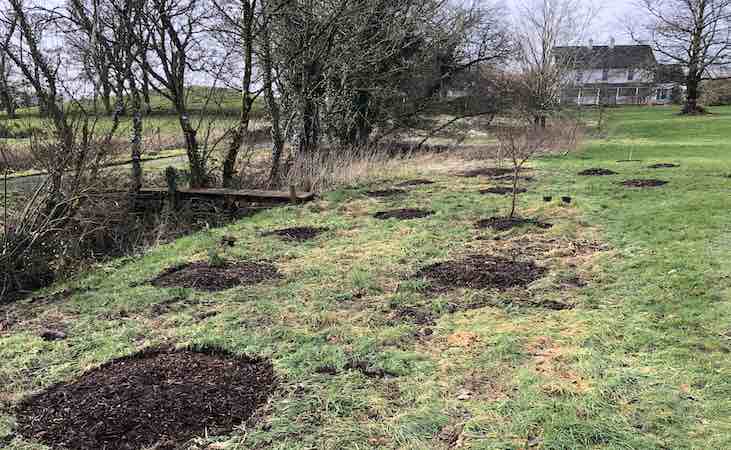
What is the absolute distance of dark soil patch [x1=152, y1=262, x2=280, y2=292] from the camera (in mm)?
5035

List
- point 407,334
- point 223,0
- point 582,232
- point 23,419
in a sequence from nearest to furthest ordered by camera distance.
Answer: point 23,419 < point 407,334 < point 582,232 < point 223,0

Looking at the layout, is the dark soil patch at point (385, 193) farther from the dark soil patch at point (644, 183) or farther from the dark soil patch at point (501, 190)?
the dark soil patch at point (644, 183)

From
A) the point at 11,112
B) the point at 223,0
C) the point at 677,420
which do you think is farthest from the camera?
the point at 223,0

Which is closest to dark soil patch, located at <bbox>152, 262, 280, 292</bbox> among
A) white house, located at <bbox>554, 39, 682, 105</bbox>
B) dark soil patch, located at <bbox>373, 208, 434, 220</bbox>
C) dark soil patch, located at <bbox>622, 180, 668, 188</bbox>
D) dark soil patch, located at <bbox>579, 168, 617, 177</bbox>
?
dark soil patch, located at <bbox>373, 208, 434, 220</bbox>

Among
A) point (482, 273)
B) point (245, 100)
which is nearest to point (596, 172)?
point (245, 100)

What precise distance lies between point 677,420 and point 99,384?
300 centimetres

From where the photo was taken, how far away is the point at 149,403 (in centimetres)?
290

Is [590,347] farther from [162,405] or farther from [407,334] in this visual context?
[162,405]

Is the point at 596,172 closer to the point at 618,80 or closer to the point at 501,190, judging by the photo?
the point at 501,190

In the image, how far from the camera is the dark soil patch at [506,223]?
6855 mm

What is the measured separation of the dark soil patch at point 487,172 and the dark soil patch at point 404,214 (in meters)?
4.84

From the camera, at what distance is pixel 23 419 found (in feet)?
9.38

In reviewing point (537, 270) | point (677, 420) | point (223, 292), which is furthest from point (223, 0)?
point (677, 420)

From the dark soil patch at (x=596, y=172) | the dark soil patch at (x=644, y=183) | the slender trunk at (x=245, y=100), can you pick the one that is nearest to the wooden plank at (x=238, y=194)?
the slender trunk at (x=245, y=100)
